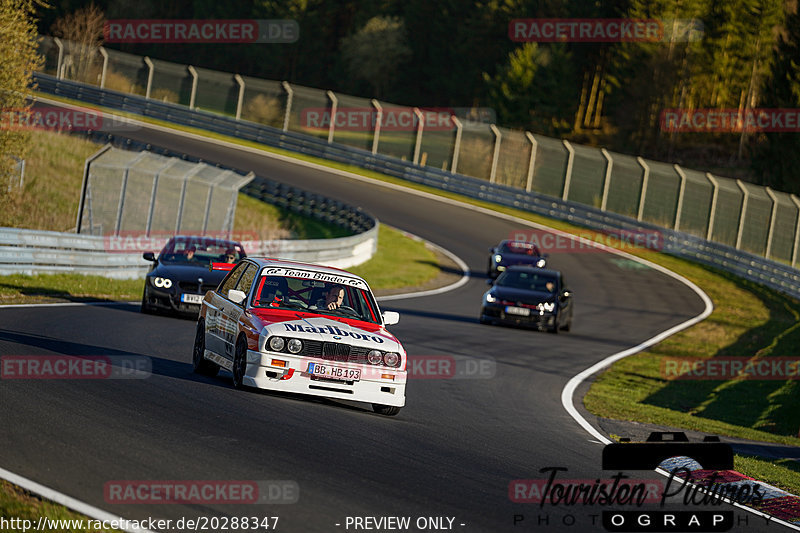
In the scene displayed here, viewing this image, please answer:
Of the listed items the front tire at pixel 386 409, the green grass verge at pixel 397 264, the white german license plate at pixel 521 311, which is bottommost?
the green grass verge at pixel 397 264

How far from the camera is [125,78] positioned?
5612cm

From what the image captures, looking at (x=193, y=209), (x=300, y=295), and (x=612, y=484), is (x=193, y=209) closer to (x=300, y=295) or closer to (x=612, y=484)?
(x=300, y=295)

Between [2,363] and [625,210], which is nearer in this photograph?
[2,363]

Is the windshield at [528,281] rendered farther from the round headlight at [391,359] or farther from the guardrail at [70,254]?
the round headlight at [391,359]

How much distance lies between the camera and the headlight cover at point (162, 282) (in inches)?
733

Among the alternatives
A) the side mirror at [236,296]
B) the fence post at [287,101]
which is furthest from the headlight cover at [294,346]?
the fence post at [287,101]

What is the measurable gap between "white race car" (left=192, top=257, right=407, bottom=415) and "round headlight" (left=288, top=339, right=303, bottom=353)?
0.03 ft

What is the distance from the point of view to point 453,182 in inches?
1987

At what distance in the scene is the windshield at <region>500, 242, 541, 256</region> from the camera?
33375 millimetres

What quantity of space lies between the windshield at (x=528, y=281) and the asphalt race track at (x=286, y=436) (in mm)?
6156

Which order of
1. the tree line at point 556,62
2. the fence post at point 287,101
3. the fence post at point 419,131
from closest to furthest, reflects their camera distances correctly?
the fence post at point 419,131, the fence post at point 287,101, the tree line at point 556,62

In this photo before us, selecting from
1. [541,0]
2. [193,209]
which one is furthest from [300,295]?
[541,0]

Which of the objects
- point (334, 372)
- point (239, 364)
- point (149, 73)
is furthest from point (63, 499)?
point (149, 73)

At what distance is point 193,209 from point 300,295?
65.8ft
